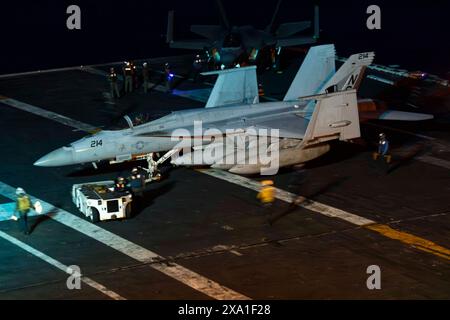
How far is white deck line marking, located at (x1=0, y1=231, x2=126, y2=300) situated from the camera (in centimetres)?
2614

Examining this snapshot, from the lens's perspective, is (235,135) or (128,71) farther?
(128,71)

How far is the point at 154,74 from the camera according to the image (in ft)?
170

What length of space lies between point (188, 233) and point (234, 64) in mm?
20838

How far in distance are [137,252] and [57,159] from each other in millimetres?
6678

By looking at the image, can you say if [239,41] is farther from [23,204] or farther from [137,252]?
[137,252]

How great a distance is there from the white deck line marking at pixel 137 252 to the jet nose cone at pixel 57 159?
130 centimetres

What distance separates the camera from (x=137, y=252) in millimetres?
29062

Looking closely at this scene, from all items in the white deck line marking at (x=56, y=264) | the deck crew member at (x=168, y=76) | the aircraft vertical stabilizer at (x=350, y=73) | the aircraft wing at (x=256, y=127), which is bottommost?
the white deck line marking at (x=56, y=264)

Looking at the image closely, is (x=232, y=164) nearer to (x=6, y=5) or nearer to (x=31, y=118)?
(x=31, y=118)

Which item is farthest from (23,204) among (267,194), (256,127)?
(256,127)

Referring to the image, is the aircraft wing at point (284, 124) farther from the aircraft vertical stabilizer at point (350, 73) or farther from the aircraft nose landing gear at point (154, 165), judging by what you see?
the aircraft nose landing gear at point (154, 165)

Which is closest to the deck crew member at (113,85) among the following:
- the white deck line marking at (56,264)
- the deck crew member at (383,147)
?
the deck crew member at (383,147)

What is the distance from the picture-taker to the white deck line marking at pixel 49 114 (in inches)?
1663
